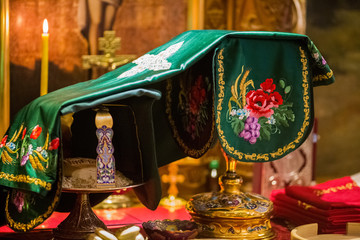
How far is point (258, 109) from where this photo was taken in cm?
170

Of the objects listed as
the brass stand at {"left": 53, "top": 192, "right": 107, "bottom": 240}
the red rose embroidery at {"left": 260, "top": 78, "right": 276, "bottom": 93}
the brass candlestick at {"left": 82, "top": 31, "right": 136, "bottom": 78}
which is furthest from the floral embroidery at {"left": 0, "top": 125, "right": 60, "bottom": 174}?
the brass candlestick at {"left": 82, "top": 31, "right": 136, "bottom": 78}

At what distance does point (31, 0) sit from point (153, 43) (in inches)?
17.7

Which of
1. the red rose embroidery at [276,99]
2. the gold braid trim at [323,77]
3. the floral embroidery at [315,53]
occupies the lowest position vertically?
the red rose embroidery at [276,99]

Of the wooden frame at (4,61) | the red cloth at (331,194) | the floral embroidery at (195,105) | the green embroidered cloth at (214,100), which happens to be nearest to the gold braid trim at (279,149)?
the green embroidered cloth at (214,100)

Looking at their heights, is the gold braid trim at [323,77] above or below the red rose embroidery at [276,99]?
above

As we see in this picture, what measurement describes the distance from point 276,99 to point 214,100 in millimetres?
169

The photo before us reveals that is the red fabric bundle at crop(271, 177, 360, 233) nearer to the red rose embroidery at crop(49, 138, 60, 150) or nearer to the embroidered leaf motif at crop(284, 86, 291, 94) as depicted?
the embroidered leaf motif at crop(284, 86, 291, 94)

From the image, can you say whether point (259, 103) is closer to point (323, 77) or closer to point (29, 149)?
point (323, 77)

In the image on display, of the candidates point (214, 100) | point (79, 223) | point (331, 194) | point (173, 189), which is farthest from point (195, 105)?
point (173, 189)

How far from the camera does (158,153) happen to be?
1901 mm

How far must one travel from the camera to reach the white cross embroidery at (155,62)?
165 centimetres

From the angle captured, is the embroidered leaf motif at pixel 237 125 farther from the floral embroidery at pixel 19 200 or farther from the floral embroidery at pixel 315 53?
the floral embroidery at pixel 19 200

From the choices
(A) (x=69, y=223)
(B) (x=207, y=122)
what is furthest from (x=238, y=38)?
Result: (A) (x=69, y=223)

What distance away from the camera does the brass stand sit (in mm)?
1650
